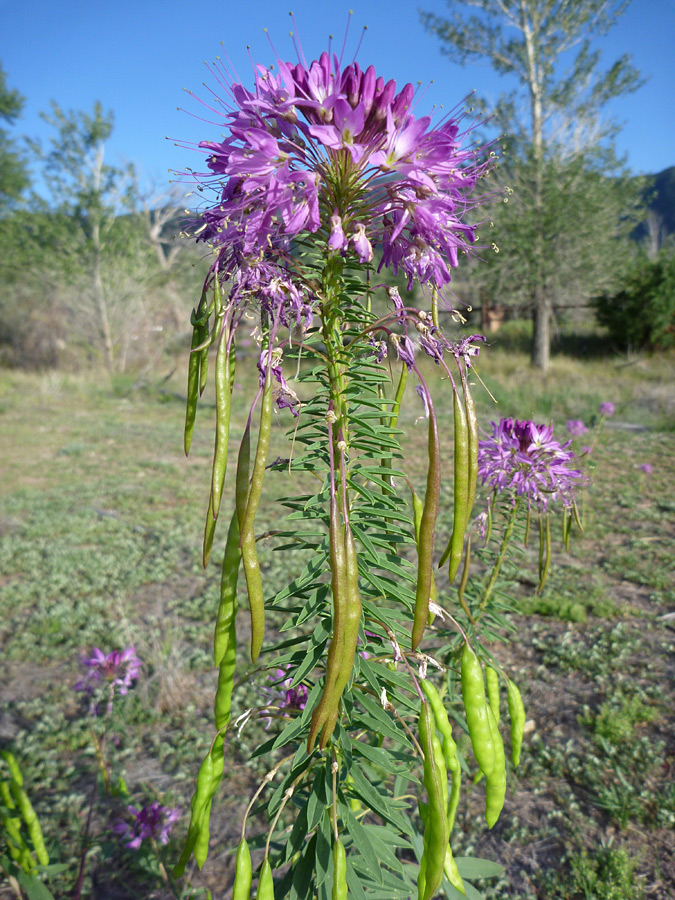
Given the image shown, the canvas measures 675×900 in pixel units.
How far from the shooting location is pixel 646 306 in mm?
13836

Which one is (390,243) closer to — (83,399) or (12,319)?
(83,399)

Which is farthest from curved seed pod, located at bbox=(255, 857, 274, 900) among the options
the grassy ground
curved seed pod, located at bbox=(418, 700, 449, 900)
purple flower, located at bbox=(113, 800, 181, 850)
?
purple flower, located at bbox=(113, 800, 181, 850)

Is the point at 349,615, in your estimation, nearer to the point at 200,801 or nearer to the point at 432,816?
the point at 432,816

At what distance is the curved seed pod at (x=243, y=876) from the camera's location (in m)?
0.85

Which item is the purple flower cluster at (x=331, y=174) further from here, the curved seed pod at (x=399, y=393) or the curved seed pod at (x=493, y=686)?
the curved seed pod at (x=493, y=686)

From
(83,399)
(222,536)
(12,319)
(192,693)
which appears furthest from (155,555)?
(12,319)

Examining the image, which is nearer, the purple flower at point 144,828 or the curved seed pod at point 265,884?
the curved seed pod at point 265,884

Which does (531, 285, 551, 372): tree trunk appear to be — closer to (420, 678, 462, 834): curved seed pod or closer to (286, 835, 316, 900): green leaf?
(420, 678, 462, 834): curved seed pod

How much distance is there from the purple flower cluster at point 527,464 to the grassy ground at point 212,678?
15cm

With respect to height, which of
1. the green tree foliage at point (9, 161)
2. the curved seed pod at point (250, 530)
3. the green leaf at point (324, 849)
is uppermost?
the green tree foliage at point (9, 161)

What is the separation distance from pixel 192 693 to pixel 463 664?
238 centimetres

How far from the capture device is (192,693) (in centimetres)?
288

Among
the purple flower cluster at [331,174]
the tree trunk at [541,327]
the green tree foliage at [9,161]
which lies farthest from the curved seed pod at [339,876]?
the green tree foliage at [9,161]

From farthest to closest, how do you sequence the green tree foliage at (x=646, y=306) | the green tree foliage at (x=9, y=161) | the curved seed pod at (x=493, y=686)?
the green tree foliage at (x=9, y=161) → the green tree foliage at (x=646, y=306) → the curved seed pod at (x=493, y=686)
